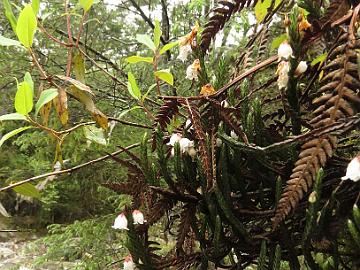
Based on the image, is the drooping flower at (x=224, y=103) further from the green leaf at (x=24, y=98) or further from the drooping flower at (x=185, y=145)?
the green leaf at (x=24, y=98)

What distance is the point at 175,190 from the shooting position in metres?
0.67

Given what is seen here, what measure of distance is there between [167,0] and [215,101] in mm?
3694

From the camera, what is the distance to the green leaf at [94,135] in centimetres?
96

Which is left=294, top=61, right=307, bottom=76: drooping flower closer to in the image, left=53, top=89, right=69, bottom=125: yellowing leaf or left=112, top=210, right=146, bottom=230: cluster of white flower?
left=112, top=210, right=146, bottom=230: cluster of white flower

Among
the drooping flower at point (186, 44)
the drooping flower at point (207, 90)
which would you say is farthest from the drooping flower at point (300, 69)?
the drooping flower at point (186, 44)

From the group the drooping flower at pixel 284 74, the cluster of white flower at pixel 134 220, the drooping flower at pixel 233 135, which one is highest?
the drooping flower at pixel 284 74

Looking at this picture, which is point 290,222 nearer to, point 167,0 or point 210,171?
point 210,171

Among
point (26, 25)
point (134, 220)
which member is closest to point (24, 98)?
point (26, 25)

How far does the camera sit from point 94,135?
974 mm

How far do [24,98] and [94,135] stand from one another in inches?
8.3

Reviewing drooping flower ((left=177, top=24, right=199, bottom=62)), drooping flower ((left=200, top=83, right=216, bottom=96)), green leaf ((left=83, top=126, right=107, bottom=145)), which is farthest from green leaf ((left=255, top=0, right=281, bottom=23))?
green leaf ((left=83, top=126, right=107, bottom=145))

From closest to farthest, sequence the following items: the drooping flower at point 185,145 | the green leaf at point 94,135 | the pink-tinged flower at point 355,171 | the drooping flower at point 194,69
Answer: the pink-tinged flower at point 355,171, the drooping flower at point 185,145, the drooping flower at point 194,69, the green leaf at point 94,135

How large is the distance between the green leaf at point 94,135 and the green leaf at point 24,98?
0.18 m

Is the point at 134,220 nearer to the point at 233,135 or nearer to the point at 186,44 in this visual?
the point at 233,135
